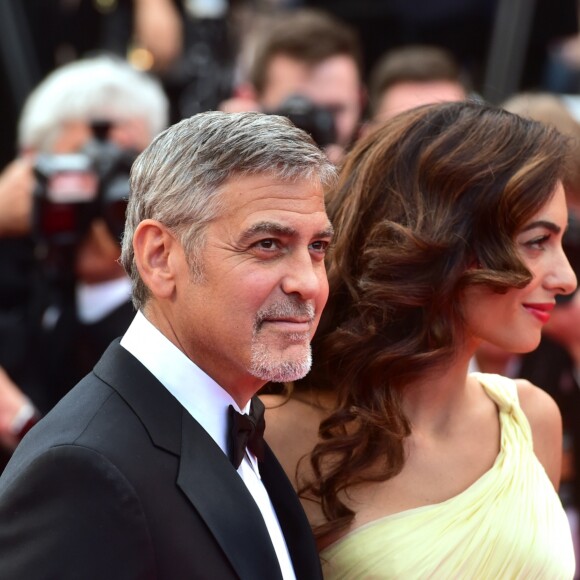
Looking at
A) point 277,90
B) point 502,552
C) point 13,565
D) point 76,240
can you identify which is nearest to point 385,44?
point 277,90

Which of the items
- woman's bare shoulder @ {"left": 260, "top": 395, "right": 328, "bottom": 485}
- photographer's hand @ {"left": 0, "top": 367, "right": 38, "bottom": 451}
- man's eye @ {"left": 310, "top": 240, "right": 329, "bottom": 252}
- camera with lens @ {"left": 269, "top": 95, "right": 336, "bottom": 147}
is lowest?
photographer's hand @ {"left": 0, "top": 367, "right": 38, "bottom": 451}

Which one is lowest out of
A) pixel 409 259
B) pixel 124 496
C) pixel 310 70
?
pixel 310 70

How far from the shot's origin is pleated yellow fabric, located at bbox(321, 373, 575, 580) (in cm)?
227

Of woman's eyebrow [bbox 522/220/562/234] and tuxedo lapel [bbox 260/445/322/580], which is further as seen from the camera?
woman's eyebrow [bbox 522/220/562/234]

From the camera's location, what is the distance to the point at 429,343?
2438 mm

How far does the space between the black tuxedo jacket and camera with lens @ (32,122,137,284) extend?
62.0 inches

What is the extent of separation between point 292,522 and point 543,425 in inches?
36.6

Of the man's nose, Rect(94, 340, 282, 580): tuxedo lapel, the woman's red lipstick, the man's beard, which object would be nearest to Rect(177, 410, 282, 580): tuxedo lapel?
Rect(94, 340, 282, 580): tuxedo lapel

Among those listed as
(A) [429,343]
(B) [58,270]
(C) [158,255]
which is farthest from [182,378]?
(B) [58,270]

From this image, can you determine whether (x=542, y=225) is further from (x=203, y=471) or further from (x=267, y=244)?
(x=203, y=471)

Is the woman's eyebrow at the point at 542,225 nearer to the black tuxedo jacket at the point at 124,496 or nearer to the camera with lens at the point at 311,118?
the black tuxedo jacket at the point at 124,496

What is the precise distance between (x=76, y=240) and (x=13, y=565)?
1985mm

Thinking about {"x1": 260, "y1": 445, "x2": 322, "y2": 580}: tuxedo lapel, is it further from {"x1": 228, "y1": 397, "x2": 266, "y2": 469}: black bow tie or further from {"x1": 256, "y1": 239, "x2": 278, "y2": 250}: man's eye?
{"x1": 256, "y1": 239, "x2": 278, "y2": 250}: man's eye

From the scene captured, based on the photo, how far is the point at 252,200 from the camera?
1.81 m
